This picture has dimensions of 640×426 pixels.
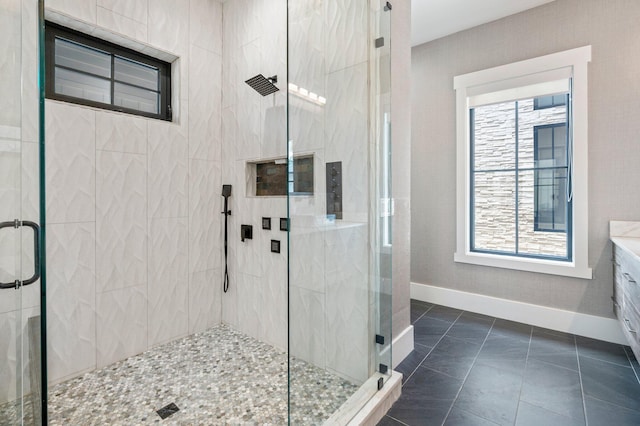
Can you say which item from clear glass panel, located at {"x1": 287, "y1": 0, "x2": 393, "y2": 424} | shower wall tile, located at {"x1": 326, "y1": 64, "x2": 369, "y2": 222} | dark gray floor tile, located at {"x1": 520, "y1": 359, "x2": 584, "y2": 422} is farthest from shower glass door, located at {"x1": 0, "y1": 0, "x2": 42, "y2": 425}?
dark gray floor tile, located at {"x1": 520, "y1": 359, "x2": 584, "y2": 422}

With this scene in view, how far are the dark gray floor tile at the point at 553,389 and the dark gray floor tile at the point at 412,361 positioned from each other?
0.61 metres

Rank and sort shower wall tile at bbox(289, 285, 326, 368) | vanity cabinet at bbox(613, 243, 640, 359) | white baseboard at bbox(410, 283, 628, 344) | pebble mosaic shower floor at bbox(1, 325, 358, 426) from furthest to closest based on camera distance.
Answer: white baseboard at bbox(410, 283, 628, 344)
vanity cabinet at bbox(613, 243, 640, 359)
pebble mosaic shower floor at bbox(1, 325, 358, 426)
shower wall tile at bbox(289, 285, 326, 368)

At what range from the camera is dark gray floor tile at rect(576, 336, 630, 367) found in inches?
82.0

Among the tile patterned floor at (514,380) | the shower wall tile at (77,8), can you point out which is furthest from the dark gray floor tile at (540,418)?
the shower wall tile at (77,8)

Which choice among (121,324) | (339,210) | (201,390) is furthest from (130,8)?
(201,390)

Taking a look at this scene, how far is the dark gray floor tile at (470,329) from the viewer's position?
8.04 ft

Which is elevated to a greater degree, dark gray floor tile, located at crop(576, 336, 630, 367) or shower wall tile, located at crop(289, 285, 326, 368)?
shower wall tile, located at crop(289, 285, 326, 368)

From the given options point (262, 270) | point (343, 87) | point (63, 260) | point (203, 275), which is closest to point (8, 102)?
point (343, 87)

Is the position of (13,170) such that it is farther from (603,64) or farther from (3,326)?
(603,64)

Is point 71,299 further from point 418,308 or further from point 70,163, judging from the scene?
point 418,308

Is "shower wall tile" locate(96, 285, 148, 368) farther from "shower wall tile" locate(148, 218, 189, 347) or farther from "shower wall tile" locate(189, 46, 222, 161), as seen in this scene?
"shower wall tile" locate(189, 46, 222, 161)

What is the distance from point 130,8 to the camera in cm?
216

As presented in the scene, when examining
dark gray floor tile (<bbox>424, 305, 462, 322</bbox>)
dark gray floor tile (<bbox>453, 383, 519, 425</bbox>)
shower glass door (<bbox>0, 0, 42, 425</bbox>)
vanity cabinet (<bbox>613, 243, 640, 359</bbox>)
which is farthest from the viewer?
dark gray floor tile (<bbox>424, 305, 462, 322</bbox>)

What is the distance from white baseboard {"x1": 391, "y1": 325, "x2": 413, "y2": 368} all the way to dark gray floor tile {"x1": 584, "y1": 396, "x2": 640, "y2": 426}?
99cm
